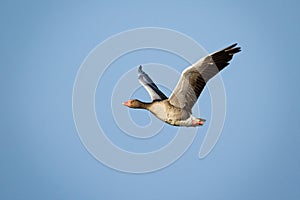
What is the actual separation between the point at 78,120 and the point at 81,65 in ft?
5.72

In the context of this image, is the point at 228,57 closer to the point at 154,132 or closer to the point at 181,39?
the point at 181,39

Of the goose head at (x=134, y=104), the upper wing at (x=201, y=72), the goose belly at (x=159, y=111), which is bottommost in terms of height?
the upper wing at (x=201, y=72)

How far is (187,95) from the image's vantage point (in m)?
21.1

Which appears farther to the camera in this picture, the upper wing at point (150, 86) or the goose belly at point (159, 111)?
the upper wing at point (150, 86)

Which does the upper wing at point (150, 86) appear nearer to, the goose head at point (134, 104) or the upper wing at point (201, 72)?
the goose head at point (134, 104)

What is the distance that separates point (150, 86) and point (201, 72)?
3.32 meters

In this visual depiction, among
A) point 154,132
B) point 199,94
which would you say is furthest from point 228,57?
point 154,132

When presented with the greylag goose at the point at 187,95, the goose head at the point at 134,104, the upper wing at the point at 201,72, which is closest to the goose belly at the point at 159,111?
the greylag goose at the point at 187,95

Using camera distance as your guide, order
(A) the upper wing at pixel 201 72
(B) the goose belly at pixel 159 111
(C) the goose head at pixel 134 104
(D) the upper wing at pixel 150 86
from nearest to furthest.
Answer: (A) the upper wing at pixel 201 72 → (B) the goose belly at pixel 159 111 → (C) the goose head at pixel 134 104 → (D) the upper wing at pixel 150 86

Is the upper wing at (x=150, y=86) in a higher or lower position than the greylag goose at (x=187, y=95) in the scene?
higher

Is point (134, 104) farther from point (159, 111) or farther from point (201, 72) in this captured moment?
point (201, 72)

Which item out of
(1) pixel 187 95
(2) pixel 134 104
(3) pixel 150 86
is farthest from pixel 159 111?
(3) pixel 150 86

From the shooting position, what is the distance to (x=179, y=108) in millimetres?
21328

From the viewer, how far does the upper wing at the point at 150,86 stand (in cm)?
2264
